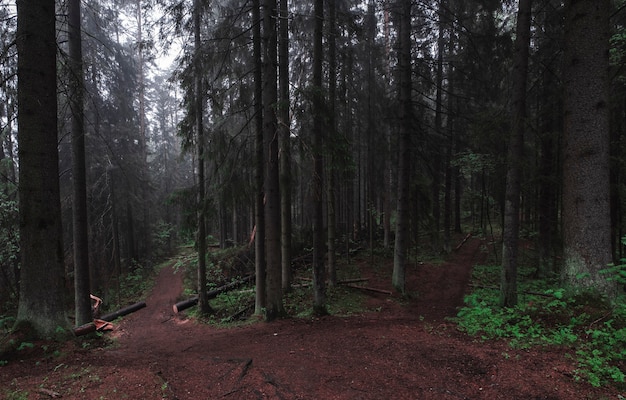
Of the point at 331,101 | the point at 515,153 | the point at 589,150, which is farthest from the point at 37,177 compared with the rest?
the point at 515,153

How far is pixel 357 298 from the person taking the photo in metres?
11.0

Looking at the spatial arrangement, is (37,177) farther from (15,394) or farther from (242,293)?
(242,293)

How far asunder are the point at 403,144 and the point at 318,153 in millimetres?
4808

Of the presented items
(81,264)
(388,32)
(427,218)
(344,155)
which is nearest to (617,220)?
(427,218)

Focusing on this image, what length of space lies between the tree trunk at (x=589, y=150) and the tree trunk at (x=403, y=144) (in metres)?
5.80

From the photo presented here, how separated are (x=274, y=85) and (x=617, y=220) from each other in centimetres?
1182

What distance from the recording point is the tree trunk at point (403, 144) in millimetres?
10039

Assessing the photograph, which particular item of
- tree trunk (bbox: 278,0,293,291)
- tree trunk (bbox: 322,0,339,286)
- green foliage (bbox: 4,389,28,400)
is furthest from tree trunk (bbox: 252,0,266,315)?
green foliage (bbox: 4,389,28,400)

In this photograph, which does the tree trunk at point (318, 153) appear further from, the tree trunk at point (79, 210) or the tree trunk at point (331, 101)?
the tree trunk at point (79, 210)

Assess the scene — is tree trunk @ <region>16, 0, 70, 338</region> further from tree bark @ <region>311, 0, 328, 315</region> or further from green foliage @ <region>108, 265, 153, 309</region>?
green foliage @ <region>108, 265, 153, 309</region>

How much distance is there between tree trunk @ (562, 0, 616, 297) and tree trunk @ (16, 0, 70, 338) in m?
7.93

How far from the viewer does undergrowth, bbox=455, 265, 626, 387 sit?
3137mm

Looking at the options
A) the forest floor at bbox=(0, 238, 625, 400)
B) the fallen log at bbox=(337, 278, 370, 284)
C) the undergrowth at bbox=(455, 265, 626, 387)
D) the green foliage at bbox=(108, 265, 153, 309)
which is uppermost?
the undergrowth at bbox=(455, 265, 626, 387)

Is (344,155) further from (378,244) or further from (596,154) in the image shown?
(378,244)
